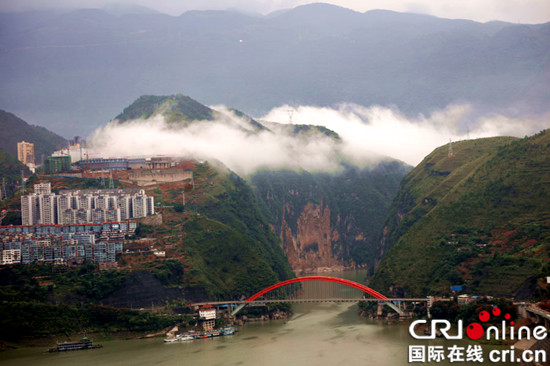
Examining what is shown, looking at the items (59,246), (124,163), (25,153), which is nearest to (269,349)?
(59,246)

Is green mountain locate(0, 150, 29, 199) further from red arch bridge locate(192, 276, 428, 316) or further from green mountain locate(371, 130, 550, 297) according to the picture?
green mountain locate(371, 130, 550, 297)

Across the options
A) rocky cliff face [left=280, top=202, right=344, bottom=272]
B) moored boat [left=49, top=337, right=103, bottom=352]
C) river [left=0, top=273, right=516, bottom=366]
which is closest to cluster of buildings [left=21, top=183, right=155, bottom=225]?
river [left=0, top=273, right=516, bottom=366]

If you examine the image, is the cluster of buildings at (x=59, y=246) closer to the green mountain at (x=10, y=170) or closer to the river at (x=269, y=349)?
the river at (x=269, y=349)

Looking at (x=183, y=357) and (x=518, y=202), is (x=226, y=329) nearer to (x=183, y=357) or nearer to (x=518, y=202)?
(x=183, y=357)

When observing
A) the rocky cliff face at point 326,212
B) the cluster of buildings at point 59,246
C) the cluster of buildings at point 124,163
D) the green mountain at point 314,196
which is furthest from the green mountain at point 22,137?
the cluster of buildings at point 59,246

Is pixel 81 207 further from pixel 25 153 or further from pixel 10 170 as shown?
pixel 25 153
